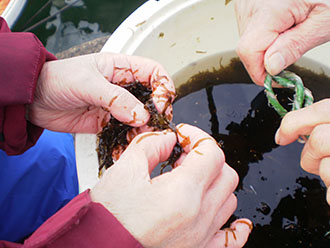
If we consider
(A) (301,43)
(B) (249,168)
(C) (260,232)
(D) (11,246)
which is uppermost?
(A) (301,43)

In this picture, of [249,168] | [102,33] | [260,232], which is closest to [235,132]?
[249,168]

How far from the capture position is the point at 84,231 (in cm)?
48

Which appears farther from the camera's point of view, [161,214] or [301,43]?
[301,43]

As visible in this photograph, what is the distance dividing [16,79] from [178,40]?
0.73m

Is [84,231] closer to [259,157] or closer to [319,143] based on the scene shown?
[319,143]

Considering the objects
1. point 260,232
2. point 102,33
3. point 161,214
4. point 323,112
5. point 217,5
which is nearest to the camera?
point 161,214

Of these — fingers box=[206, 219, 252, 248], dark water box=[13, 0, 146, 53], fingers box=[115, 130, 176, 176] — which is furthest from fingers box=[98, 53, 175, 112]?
dark water box=[13, 0, 146, 53]

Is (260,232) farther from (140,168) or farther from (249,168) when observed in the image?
(140,168)

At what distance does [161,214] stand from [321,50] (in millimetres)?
1099

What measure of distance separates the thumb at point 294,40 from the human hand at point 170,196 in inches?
11.5

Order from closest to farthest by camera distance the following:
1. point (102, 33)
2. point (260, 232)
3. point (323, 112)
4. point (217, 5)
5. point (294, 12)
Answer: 1. point (323, 112)
2. point (294, 12)
3. point (260, 232)
4. point (217, 5)
5. point (102, 33)

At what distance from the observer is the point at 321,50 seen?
1190mm

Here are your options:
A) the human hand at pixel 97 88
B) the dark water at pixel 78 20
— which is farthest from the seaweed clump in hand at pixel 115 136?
the dark water at pixel 78 20

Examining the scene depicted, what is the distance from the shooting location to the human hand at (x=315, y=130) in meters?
0.63
